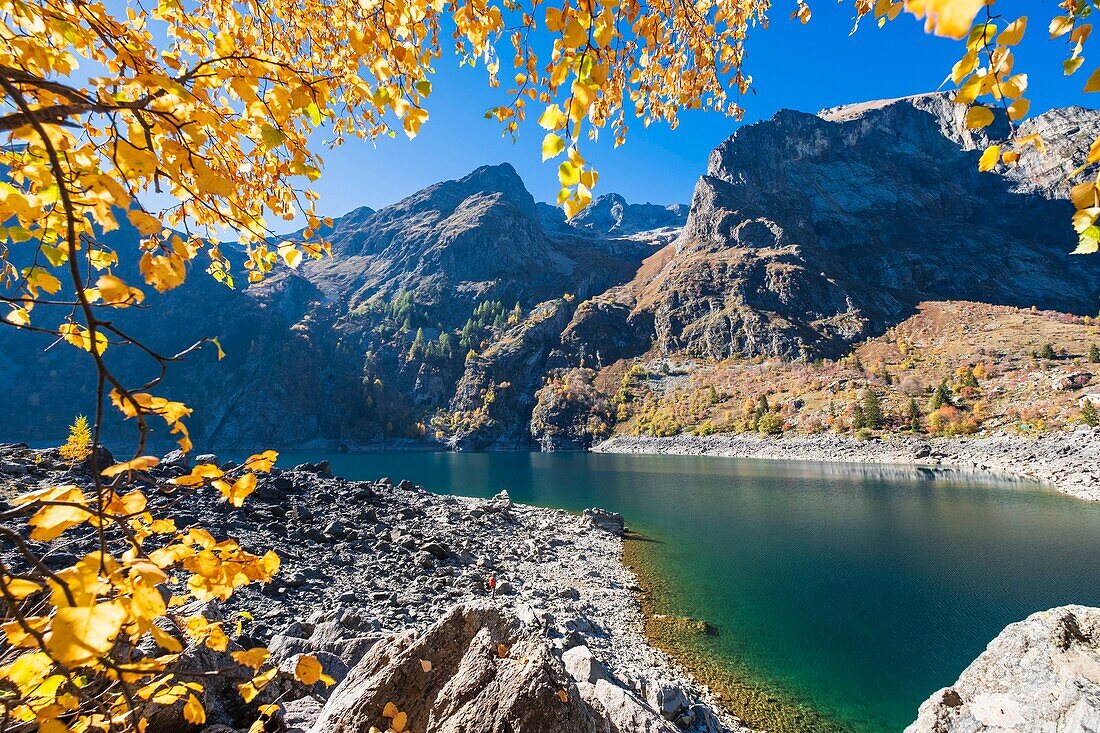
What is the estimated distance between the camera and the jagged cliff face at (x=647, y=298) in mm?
128125

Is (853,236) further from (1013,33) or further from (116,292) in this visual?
(116,292)

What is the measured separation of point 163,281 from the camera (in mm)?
1868

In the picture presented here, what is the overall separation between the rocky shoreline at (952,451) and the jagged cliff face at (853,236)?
48.4m

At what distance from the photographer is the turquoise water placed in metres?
12.6

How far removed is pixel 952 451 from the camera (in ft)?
172

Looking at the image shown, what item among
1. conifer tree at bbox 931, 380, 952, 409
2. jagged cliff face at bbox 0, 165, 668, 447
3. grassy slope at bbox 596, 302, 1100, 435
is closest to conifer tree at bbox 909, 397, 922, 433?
grassy slope at bbox 596, 302, 1100, 435

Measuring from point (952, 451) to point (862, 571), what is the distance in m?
45.2

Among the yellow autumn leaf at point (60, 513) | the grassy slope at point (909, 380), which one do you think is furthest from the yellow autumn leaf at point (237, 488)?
the grassy slope at point (909, 380)

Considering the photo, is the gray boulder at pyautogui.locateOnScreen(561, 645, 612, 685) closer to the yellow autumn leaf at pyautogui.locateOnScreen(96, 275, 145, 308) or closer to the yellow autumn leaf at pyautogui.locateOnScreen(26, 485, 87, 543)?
the yellow autumn leaf at pyautogui.locateOnScreen(26, 485, 87, 543)

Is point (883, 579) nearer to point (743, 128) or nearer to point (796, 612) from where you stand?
point (796, 612)

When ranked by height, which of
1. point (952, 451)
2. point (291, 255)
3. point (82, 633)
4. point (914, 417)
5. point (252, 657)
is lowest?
point (952, 451)

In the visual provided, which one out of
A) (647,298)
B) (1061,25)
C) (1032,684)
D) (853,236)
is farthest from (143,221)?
(853,236)

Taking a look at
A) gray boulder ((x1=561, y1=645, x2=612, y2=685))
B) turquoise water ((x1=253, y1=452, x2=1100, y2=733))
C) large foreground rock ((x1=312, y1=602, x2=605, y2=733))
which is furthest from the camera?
turquoise water ((x1=253, y1=452, x2=1100, y2=733))

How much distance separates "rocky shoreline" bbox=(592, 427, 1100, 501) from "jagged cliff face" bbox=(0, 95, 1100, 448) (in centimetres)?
3494
